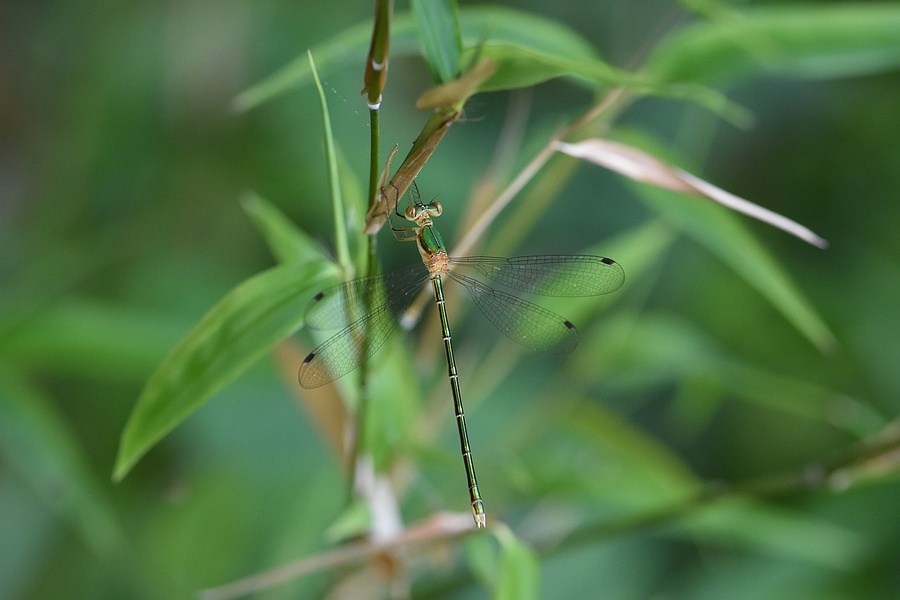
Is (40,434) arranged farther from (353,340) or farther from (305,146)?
(305,146)

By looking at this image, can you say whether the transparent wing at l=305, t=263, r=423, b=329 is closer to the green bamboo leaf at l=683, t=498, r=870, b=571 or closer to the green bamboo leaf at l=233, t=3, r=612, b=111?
the green bamboo leaf at l=233, t=3, r=612, b=111

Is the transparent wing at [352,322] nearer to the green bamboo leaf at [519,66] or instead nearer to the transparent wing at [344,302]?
the transparent wing at [344,302]

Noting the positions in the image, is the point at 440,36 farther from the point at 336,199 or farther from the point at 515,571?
the point at 515,571

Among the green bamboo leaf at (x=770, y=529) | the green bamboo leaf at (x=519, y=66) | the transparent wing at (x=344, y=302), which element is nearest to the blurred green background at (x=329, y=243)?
the green bamboo leaf at (x=770, y=529)

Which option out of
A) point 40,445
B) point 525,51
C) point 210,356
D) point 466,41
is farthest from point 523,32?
point 40,445

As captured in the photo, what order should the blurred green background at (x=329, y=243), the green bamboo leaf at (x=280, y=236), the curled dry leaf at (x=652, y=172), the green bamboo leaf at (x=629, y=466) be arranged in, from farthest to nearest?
the blurred green background at (x=329, y=243) → the green bamboo leaf at (x=629, y=466) → the green bamboo leaf at (x=280, y=236) → the curled dry leaf at (x=652, y=172)

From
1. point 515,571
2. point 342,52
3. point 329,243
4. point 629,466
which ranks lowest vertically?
point 629,466
